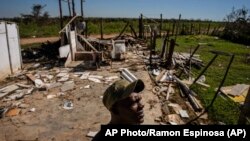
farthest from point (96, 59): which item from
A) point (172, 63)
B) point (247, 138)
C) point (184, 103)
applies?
point (247, 138)

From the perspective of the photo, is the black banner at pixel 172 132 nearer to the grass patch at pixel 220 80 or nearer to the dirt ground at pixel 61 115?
the dirt ground at pixel 61 115

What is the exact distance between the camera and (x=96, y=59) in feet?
42.3

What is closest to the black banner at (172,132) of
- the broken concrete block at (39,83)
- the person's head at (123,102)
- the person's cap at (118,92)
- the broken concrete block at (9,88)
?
the person's head at (123,102)

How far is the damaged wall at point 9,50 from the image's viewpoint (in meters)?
11.1

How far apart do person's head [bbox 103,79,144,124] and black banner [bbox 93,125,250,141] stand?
0.09 m

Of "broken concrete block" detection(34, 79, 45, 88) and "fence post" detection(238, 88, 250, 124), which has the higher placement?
"fence post" detection(238, 88, 250, 124)

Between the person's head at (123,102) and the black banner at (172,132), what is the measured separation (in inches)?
3.4

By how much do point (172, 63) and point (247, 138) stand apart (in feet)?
31.1

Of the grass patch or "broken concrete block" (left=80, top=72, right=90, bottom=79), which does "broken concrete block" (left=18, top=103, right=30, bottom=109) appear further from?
the grass patch

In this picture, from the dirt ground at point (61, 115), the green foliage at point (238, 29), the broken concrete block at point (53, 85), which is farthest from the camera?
the green foliage at point (238, 29)

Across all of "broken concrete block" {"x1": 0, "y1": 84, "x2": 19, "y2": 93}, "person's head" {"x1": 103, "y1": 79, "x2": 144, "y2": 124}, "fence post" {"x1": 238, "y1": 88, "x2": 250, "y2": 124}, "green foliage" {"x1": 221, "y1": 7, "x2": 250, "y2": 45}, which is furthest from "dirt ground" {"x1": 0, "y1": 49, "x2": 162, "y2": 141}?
"green foliage" {"x1": 221, "y1": 7, "x2": 250, "y2": 45}

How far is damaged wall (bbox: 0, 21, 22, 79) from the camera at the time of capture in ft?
36.4

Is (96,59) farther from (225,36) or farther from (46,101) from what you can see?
(225,36)

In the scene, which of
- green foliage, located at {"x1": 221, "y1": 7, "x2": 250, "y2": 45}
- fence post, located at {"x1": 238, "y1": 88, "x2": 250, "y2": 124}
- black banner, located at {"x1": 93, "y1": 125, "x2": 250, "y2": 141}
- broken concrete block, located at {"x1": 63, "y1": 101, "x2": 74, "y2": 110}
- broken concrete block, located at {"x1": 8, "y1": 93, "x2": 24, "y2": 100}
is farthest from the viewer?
green foliage, located at {"x1": 221, "y1": 7, "x2": 250, "y2": 45}
